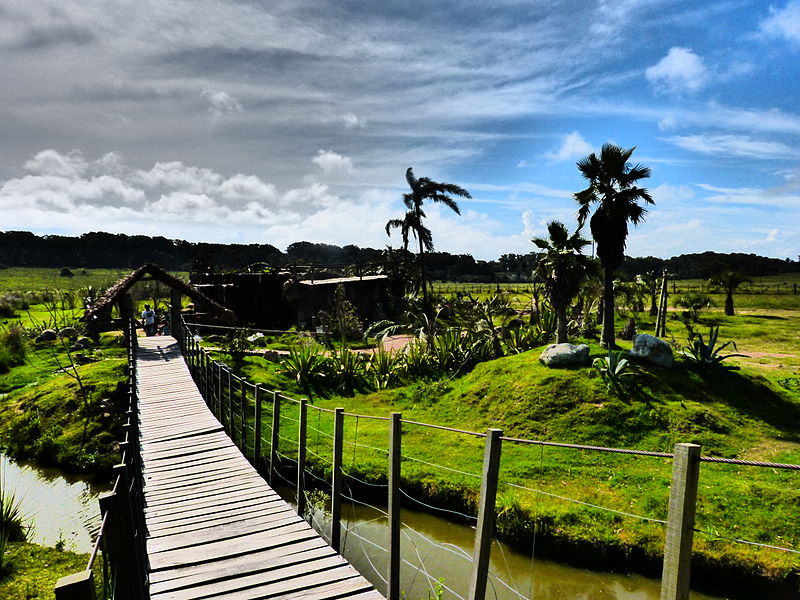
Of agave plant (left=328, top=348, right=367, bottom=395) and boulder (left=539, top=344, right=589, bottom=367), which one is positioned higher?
boulder (left=539, top=344, right=589, bottom=367)

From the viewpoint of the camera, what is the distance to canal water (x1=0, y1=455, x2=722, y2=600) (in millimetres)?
7535

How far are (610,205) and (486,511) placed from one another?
44.7ft

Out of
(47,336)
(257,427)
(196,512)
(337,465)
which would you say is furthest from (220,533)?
(47,336)

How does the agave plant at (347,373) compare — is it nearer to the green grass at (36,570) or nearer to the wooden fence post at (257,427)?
the wooden fence post at (257,427)

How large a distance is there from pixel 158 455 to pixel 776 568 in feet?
30.2

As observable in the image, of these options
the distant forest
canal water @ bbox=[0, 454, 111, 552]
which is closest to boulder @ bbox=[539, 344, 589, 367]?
canal water @ bbox=[0, 454, 111, 552]

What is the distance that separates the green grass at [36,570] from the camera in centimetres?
702

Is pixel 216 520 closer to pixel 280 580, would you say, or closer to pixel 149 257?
pixel 280 580

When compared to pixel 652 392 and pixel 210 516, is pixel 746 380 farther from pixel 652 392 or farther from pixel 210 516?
pixel 210 516

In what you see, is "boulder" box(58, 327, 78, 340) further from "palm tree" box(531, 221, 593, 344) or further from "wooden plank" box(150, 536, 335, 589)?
"wooden plank" box(150, 536, 335, 589)

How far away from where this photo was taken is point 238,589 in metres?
5.06

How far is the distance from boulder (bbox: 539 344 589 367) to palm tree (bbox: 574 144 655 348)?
5.48ft

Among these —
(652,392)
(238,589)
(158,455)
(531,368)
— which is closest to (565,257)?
(531,368)

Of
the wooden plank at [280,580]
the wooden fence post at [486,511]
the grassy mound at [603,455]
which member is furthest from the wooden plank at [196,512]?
the wooden fence post at [486,511]
